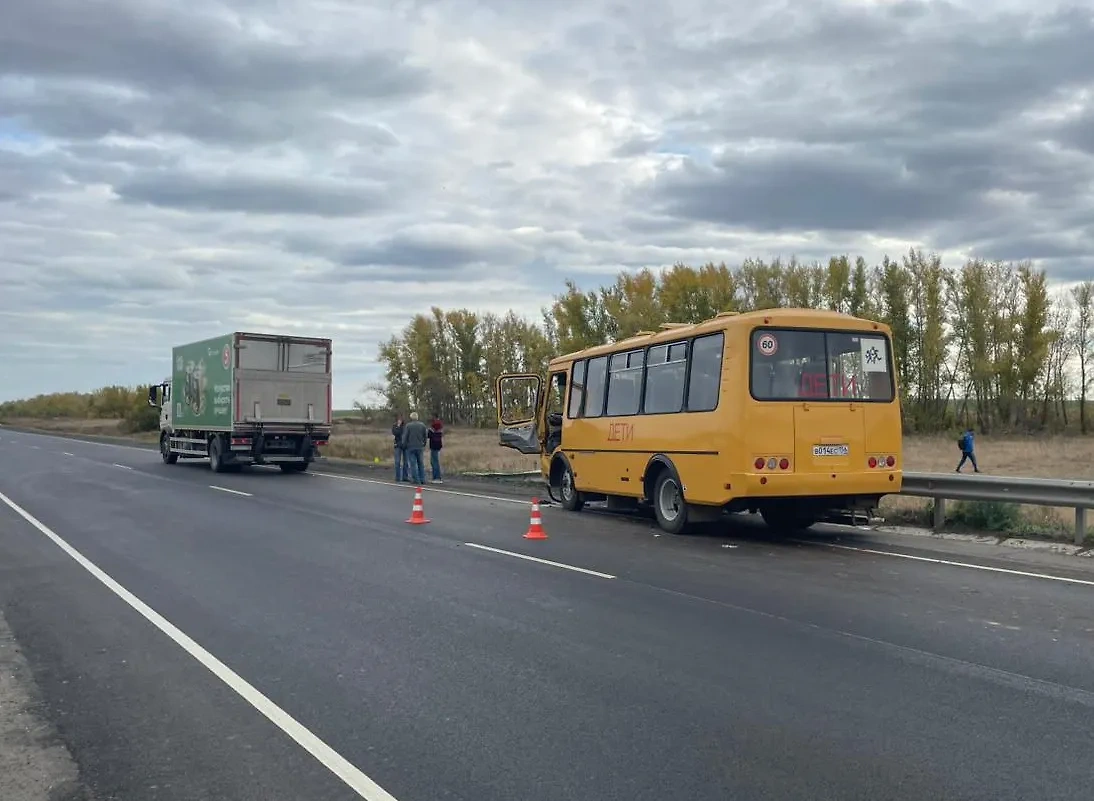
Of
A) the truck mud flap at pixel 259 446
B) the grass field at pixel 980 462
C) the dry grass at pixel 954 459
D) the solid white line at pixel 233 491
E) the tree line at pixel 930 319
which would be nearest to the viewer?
the grass field at pixel 980 462

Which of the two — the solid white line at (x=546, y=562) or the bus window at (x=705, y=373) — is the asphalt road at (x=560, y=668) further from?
the bus window at (x=705, y=373)

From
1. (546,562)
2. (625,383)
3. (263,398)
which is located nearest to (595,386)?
(625,383)

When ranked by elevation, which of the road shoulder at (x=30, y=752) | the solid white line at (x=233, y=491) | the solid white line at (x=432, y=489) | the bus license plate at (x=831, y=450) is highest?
the bus license plate at (x=831, y=450)

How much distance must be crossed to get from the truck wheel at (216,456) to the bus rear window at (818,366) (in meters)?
20.0

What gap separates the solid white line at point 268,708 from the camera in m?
4.62

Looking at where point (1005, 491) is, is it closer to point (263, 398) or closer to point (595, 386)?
point (595, 386)

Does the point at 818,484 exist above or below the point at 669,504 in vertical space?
above

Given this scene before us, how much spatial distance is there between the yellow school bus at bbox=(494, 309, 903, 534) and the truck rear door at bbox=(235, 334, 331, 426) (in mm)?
15622

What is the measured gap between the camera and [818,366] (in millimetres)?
13430

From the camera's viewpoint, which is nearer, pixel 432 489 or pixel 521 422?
pixel 521 422

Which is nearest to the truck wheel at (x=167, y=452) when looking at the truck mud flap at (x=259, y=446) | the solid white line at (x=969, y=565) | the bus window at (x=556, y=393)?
the truck mud flap at (x=259, y=446)

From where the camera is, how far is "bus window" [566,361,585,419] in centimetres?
1775

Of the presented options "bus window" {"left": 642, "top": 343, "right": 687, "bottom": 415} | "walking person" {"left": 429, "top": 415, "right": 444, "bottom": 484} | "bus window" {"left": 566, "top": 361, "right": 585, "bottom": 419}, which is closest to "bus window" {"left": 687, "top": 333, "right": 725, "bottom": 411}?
"bus window" {"left": 642, "top": 343, "right": 687, "bottom": 415}

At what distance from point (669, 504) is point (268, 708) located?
31.6 feet
